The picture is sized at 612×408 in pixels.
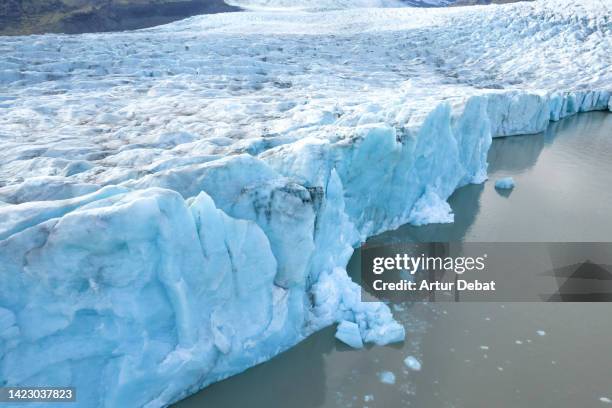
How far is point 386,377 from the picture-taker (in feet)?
17.8

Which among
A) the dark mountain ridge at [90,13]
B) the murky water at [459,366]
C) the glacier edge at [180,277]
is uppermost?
the dark mountain ridge at [90,13]

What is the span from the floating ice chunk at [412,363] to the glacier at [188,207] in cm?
34

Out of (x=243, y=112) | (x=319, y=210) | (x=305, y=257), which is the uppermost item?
(x=243, y=112)

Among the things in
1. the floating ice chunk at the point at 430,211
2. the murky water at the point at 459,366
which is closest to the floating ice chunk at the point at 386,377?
the murky water at the point at 459,366

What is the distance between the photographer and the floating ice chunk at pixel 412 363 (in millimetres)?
5585

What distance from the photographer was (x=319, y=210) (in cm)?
619

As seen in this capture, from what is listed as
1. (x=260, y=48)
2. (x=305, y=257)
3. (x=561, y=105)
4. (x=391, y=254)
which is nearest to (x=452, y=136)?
(x=391, y=254)

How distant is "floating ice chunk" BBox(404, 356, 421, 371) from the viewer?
5585 millimetres

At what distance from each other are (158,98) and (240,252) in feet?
21.5

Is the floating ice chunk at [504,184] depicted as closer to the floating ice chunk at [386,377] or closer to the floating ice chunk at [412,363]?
the floating ice chunk at [412,363]

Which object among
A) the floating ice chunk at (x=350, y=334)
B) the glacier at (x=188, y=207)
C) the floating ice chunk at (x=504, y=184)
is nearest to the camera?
the glacier at (x=188, y=207)

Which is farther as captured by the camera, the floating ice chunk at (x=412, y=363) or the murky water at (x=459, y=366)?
the floating ice chunk at (x=412, y=363)

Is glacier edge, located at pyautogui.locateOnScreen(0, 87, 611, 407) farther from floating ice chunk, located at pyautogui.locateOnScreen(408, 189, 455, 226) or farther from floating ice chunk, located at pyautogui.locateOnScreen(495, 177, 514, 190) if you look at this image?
floating ice chunk, located at pyautogui.locateOnScreen(495, 177, 514, 190)

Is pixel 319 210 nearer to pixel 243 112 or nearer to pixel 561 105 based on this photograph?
pixel 243 112
